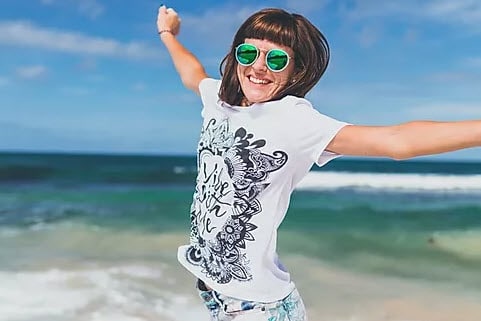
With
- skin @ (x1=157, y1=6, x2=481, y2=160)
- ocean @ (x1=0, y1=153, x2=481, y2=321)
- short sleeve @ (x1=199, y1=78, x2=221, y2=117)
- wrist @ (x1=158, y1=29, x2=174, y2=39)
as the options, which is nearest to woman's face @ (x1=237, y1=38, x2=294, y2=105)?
skin @ (x1=157, y1=6, x2=481, y2=160)

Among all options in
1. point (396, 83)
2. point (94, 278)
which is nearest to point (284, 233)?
point (94, 278)

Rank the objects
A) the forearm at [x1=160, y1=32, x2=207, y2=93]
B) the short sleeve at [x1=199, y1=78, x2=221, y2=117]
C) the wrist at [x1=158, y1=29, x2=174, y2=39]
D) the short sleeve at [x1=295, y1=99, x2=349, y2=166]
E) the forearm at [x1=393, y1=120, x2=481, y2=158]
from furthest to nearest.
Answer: the wrist at [x1=158, y1=29, x2=174, y2=39]
the forearm at [x1=160, y1=32, x2=207, y2=93]
the short sleeve at [x1=199, y1=78, x2=221, y2=117]
the short sleeve at [x1=295, y1=99, x2=349, y2=166]
the forearm at [x1=393, y1=120, x2=481, y2=158]

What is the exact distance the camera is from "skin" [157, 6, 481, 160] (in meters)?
1.02

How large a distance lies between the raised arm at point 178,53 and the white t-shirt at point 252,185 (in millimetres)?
322

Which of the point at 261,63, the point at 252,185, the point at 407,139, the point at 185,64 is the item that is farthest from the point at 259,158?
the point at 185,64

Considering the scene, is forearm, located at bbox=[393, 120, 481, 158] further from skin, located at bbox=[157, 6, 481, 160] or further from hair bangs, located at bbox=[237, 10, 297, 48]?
hair bangs, located at bbox=[237, 10, 297, 48]

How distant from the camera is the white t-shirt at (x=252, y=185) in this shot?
123cm

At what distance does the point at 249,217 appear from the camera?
4.17 feet

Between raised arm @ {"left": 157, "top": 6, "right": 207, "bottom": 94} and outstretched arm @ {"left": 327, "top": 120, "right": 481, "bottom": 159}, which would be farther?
raised arm @ {"left": 157, "top": 6, "right": 207, "bottom": 94}

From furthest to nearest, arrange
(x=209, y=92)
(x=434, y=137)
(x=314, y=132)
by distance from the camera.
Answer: (x=209, y=92)
(x=314, y=132)
(x=434, y=137)

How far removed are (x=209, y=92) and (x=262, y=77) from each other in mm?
187

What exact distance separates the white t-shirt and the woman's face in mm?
25

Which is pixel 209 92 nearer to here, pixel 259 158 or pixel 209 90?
pixel 209 90

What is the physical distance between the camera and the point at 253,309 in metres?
1.28
